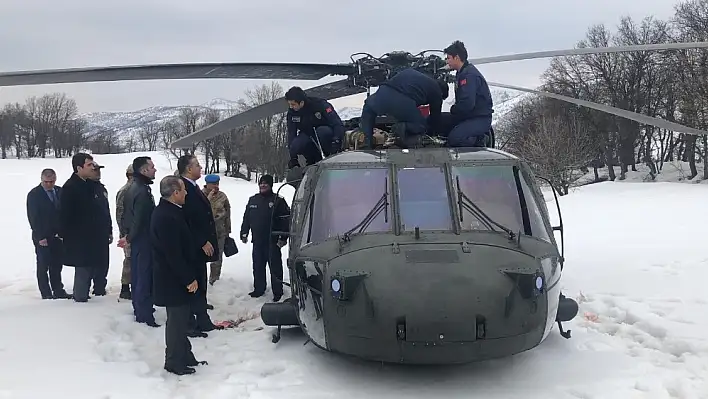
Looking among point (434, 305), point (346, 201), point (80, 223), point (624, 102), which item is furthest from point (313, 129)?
point (624, 102)

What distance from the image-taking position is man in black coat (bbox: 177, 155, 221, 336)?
18.4ft

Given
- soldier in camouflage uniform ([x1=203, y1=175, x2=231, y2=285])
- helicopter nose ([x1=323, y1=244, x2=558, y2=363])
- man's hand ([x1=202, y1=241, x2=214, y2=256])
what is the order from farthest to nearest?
1. soldier in camouflage uniform ([x1=203, y1=175, x2=231, y2=285])
2. man's hand ([x1=202, y1=241, x2=214, y2=256])
3. helicopter nose ([x1=323, y1=244, x2=558, y2=363])

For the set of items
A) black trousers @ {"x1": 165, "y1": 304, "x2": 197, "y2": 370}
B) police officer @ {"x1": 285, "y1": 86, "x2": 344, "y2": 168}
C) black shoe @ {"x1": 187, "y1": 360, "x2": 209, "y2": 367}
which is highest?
police officer @ {"x1": 285, "y1": 86, "x2": 344, "y2": 168}

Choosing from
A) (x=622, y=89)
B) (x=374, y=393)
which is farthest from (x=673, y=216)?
(x=622, y=89)

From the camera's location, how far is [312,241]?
5.34 meters

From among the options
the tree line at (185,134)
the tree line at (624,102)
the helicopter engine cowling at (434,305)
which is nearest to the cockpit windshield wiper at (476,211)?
the helicopter engine cowling at (434,305)

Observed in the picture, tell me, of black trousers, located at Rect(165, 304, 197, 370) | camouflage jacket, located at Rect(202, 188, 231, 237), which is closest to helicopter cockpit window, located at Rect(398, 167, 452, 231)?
black trousers, located at Rect(165, 304, 197, 370)

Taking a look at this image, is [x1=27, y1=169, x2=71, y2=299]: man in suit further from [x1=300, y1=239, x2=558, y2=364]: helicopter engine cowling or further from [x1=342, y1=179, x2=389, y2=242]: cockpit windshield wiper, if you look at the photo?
[x1=300, y1=239, x2=558, y2=364]: helicopter engine cowling

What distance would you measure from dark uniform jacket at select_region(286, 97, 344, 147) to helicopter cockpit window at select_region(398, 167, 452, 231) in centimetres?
258

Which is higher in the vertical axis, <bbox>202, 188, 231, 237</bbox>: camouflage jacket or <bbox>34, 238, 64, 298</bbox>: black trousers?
<bbox>202, 188, 231, 237</bbox>: camouflage jacket

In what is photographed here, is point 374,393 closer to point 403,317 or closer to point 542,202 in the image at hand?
point 403,317

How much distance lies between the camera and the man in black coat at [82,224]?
7078mm

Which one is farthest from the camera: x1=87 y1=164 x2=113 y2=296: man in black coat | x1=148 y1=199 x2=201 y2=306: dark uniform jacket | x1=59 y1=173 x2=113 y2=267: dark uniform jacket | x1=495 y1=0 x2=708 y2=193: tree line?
x1=495 y1=0 x2=708 y2=193: tree line

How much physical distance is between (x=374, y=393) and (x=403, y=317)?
799mm
